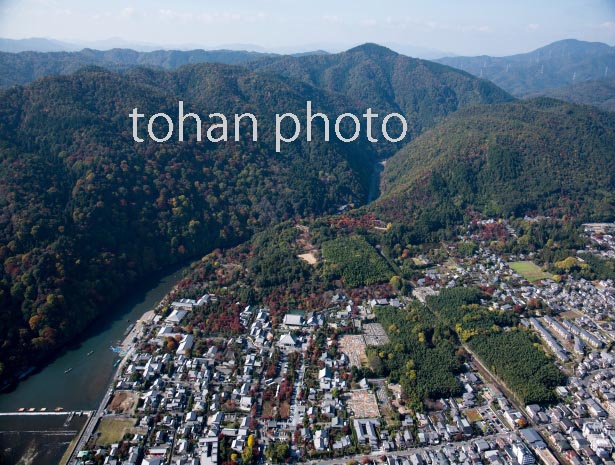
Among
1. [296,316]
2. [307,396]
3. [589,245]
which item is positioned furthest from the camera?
[589,245]

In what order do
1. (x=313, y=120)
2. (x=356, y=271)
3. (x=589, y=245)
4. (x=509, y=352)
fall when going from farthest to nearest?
(x=313, y=120) → (x=589, y=245) → (x=356, y=271) → (x=509, y=352)

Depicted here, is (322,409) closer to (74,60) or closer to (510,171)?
(510,171)

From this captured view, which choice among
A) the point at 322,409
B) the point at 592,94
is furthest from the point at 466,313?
the point at 592,94

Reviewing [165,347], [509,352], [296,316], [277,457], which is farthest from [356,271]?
[277,457]

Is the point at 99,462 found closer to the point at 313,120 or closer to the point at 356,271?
the point at 356,271

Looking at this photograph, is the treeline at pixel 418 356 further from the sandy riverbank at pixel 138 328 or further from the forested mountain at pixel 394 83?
the forested mountain at pixel 394 83

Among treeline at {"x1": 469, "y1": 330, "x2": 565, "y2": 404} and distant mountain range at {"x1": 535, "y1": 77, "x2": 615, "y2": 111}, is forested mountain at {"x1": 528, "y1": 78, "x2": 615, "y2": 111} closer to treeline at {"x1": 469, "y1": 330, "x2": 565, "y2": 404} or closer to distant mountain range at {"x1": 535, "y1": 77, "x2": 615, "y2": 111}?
distant mountain range at {"x1": 535, "y1": 77, "x2": 615, "y2": 111}

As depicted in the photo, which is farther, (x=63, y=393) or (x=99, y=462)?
(x=63, y=393)
